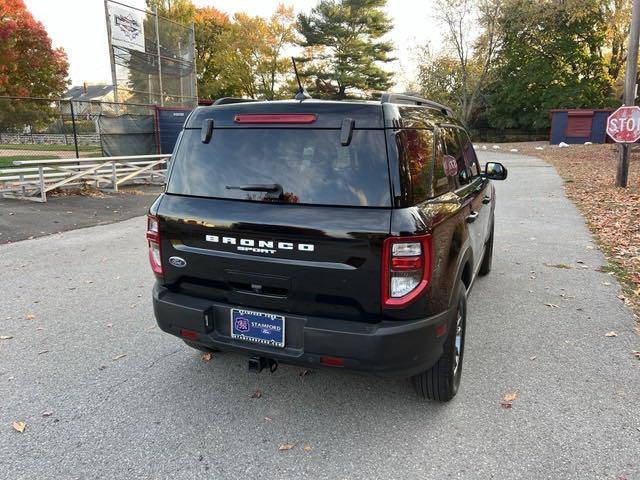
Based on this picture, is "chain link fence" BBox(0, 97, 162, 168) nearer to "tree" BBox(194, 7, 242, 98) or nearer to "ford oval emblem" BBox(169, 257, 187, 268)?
"ford oval emblem" BBox(169, 257, 187, 268)

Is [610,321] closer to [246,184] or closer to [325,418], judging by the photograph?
[325,418]

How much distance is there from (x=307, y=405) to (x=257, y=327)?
2.35 ft

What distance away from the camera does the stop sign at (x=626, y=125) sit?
36.2 ft

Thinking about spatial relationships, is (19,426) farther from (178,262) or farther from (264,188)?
(264,188)

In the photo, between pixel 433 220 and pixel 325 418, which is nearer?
pixel 433 220

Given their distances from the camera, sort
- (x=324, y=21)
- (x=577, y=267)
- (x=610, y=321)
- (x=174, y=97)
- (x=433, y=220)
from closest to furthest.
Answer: (x=433, y=220) < (x=610, y=321) < (x=577, y=267) < (x=174, y=97) < (x=324, y=21)

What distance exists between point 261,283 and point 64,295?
11.2ft

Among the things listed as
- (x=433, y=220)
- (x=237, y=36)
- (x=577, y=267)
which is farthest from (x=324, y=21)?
(x=433, y=220)

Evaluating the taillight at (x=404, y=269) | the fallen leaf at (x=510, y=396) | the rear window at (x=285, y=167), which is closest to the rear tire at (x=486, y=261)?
the fallen leaf at (x=510, y=396)

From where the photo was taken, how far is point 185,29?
19047 millimetres

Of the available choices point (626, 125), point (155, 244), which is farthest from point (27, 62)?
point (155, 244)

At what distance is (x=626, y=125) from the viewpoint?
36.7 ft

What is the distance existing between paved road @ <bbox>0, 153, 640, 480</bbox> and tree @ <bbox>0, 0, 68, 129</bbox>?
2192 centimetres

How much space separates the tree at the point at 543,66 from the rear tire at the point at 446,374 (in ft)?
126
